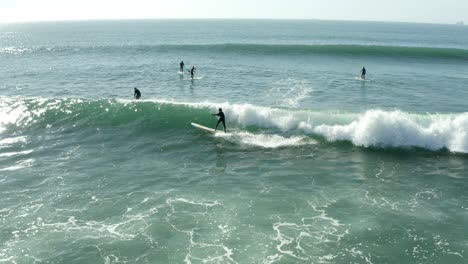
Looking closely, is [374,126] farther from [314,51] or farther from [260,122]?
[314,51]

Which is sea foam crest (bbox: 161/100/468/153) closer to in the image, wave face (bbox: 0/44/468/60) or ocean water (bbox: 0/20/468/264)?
ocean water (bbox: 0/20/468/264)

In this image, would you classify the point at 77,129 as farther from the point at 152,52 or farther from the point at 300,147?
the point at 152,52

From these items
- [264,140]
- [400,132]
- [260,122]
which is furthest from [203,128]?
[400,132]

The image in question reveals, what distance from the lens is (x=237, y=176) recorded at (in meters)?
17.4

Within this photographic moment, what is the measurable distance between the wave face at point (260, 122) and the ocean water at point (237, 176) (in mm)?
93

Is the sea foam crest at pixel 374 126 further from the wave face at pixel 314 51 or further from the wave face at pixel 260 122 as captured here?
the wave face at pixel 314 51

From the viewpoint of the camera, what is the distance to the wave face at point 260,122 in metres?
21.2

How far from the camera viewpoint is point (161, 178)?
1717cm

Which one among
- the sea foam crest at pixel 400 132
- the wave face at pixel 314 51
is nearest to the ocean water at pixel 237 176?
the sea foam crest at pixel 400 132

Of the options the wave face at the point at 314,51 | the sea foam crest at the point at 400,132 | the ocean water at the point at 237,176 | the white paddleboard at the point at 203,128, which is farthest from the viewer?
the wave face at the point at 314,51

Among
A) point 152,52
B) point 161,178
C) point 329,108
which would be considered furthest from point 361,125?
point 152,52

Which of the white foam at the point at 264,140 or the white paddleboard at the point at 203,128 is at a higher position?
the white paddleboard at the point at 203,128

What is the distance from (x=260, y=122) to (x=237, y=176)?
7.54m

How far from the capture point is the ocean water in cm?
1215
